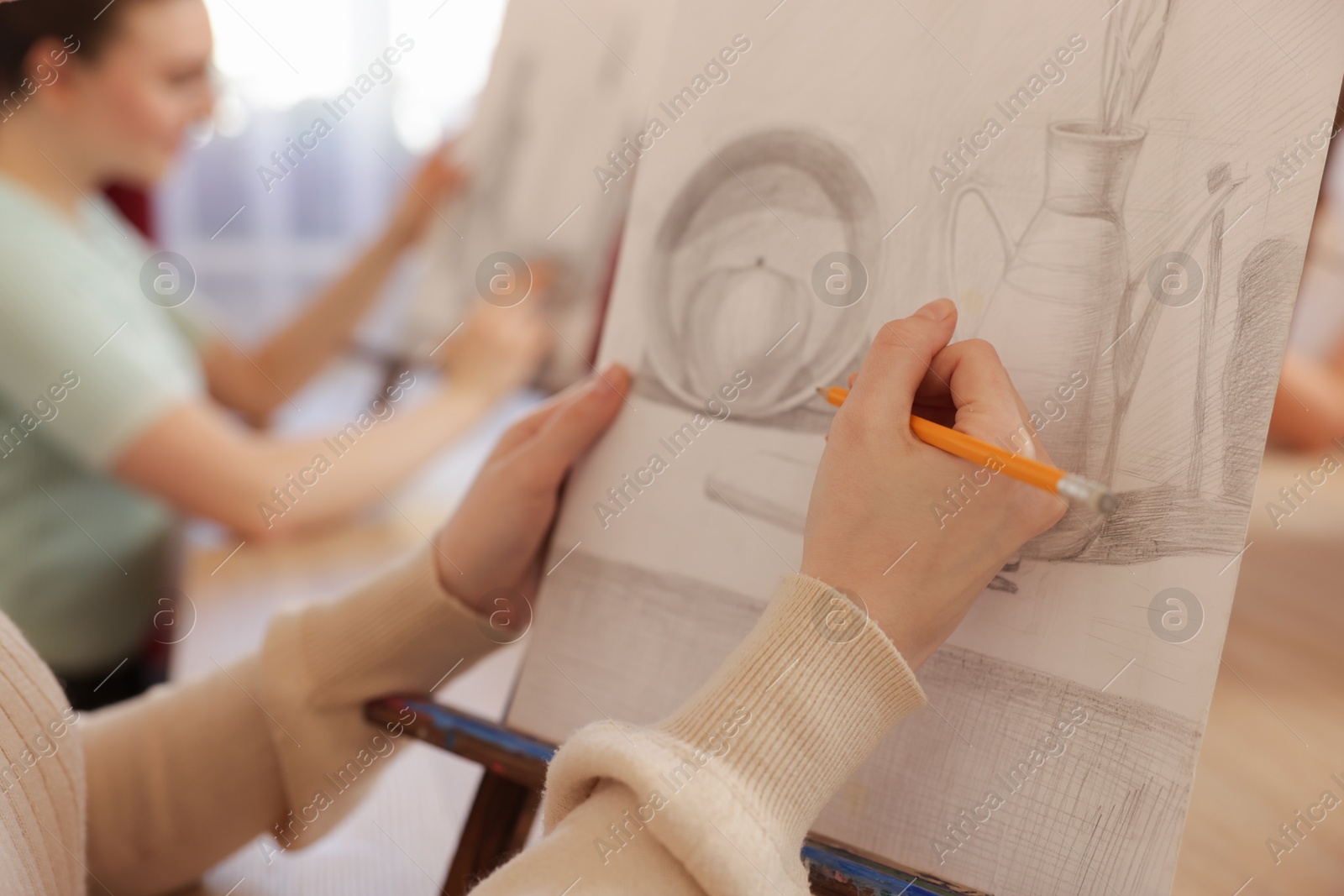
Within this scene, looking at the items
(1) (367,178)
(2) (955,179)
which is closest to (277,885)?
(2) (955,179)

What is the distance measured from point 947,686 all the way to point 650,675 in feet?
0.64

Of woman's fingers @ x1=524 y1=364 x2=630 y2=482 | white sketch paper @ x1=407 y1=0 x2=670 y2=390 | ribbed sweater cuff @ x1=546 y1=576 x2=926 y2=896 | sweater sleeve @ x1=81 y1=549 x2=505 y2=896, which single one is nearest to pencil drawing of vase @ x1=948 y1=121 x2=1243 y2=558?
ribbed sweater cuff @ x1=546 y1=576 x2=926 y2=896

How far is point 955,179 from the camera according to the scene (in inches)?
20.7

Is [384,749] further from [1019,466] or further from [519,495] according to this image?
[1019,466]

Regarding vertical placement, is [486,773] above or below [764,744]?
below

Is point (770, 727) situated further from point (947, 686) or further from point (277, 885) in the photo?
point (277, 885)

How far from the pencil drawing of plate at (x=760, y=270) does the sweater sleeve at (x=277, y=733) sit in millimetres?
256

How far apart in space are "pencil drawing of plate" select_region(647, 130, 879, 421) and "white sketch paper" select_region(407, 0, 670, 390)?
0.53m

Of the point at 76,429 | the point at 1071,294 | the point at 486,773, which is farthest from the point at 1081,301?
the point at 76,429

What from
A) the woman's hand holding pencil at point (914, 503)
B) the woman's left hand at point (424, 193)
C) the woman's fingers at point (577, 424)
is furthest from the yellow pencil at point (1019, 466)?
the woman's left hand at point (424, 193)

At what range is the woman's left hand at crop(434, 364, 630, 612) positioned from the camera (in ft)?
2.03

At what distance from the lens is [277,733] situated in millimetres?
635

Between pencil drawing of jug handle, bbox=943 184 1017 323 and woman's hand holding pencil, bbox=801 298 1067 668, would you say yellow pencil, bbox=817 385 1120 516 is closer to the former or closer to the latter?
woman's hand holding pencil, bbox=801 298 1067 668

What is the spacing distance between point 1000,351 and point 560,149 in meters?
0.88
